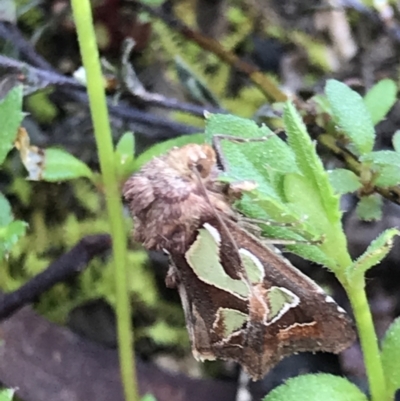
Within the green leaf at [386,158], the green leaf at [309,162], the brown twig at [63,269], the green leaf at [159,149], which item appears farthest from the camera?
the brown twig at [63,269]

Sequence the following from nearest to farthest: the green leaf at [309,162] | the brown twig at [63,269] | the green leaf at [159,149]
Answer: the green leaf at [309,162] < the green leaf at [159,149] < the brown twig at [63,269]

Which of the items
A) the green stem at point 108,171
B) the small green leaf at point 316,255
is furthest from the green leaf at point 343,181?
the green stem at point 108,171

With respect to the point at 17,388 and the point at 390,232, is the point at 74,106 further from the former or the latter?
the point at 390,232

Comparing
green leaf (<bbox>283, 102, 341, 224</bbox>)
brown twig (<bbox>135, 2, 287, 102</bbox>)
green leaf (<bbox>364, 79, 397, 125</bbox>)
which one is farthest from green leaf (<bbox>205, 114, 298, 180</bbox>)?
brown twig (<bbox>135, 2, 287, 102</bbox>)

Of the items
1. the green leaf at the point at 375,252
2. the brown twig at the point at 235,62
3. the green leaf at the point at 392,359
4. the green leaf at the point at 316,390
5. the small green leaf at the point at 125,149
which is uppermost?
the green leaf at the point at 375,252

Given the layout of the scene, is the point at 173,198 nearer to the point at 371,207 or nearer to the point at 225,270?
the point at 225,270

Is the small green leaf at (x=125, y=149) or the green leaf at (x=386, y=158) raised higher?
the green leaf at (x=386, y=158)

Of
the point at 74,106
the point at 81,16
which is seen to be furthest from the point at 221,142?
the point at 74,106

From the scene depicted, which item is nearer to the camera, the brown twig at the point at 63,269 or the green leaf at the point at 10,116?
the green leaf at the point at 10,116

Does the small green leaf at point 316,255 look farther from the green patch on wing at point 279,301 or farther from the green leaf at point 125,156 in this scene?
the green leaf at point 125,156
